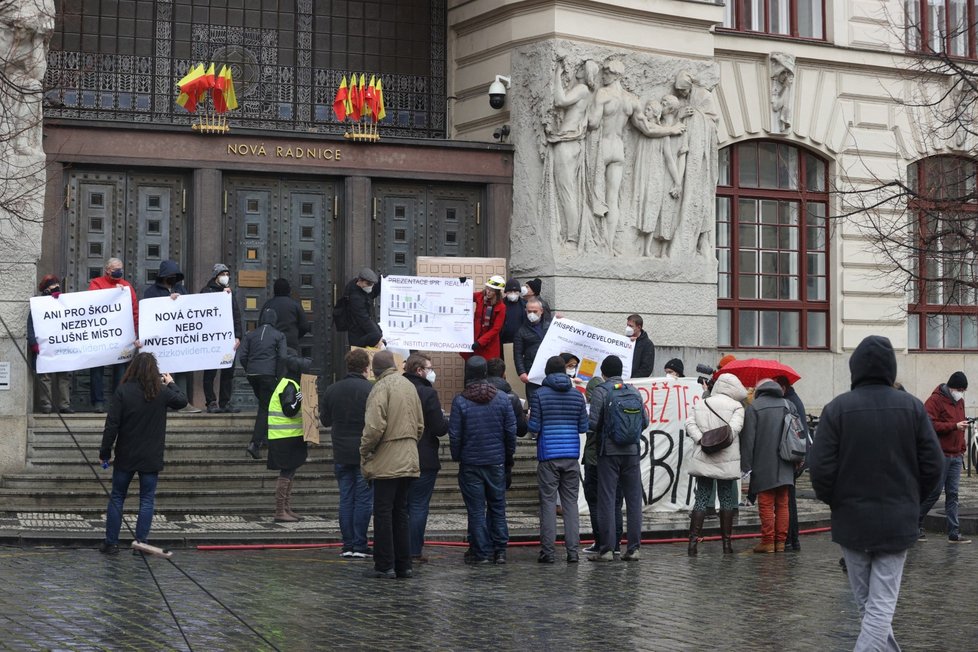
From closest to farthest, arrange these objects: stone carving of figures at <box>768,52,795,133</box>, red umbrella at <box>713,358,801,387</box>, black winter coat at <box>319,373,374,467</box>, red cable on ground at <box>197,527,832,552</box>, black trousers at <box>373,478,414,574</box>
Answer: black trousers at <box>373,478,414,574</box>, black winter coat at <box>319,373,374,467</box>, red cable on ground at <box>197,527,832,552</box>, red umbrella at <box>713,358,801,387</box>, stone carving of figures at <box>768,52,795,133</box>

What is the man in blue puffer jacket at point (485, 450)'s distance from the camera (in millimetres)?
15305

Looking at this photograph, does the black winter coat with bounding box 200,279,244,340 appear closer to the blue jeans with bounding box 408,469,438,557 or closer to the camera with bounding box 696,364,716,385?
the blue jeans with bounding box 408,469,438,557

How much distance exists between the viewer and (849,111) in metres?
27.6

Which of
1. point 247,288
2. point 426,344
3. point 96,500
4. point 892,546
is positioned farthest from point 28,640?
point 247,288

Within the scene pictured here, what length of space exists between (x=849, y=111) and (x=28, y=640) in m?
20.7

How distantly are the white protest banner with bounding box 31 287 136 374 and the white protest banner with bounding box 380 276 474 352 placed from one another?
355 cm

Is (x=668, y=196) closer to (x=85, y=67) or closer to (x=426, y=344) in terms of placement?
(x=426, y=344)

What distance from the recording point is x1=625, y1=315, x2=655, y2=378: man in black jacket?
70.1 ft

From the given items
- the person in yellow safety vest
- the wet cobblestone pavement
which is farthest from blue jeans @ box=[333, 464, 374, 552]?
the person in yellow safety vest

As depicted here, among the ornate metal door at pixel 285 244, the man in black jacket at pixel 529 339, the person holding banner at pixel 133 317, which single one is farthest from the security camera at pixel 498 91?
the person holding banner at pixel 133 317

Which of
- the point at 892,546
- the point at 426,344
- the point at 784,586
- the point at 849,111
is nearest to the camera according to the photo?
the point at 892,546

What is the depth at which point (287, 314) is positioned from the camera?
2062 centimetres

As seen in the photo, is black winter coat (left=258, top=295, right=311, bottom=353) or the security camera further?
the security camera

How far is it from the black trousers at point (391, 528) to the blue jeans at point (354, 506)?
3.98 ft
